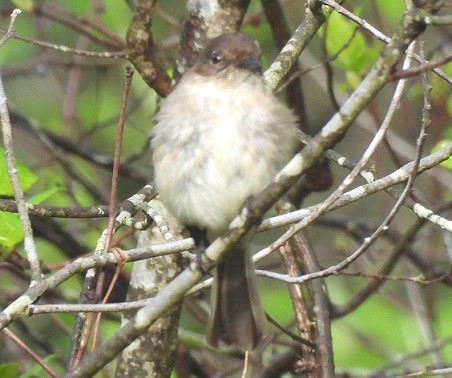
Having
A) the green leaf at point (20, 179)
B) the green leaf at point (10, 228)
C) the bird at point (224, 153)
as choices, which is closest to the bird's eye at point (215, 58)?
the bird at point (224, 153)

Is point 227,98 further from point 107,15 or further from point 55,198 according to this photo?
point 107,15

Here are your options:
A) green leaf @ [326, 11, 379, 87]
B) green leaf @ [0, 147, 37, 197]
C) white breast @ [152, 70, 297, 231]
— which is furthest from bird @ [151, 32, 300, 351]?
green leaf @ [326, 11, 379, 87]

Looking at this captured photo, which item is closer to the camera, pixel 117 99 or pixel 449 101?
pixel 449 101

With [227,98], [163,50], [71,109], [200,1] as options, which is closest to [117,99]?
[71,109]

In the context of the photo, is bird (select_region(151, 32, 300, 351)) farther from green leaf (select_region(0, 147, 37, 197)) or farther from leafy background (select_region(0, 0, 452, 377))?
leafy background (select_region(0, 0, 452, 377))

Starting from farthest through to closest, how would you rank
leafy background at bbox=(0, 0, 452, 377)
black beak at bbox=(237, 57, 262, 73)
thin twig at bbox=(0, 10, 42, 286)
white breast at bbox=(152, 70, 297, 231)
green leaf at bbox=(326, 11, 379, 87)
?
leafy background at bbox=(0, 0, 452, 377) → green leaf at bbox=(326, 11, 379, 87) → black beak at bbox=(237, 57, 262, 73) → white breast at bbox=(152, 70, 297, 231) → thin twig at bbox=(0, 10, 42, 286)

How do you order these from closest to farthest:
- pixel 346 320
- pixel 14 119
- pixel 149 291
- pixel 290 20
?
pixel 149 291 < pixel 14 119 < pixel 346 320 < pixel 290 20

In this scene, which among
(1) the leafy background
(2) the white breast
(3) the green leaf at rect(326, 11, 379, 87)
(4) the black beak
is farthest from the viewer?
(1) the leafy background

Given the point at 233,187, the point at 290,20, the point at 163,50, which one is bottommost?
the point at 233,187

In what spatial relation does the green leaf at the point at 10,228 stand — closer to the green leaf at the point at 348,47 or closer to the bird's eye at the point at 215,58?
the bird's eye at the point at 215,58
